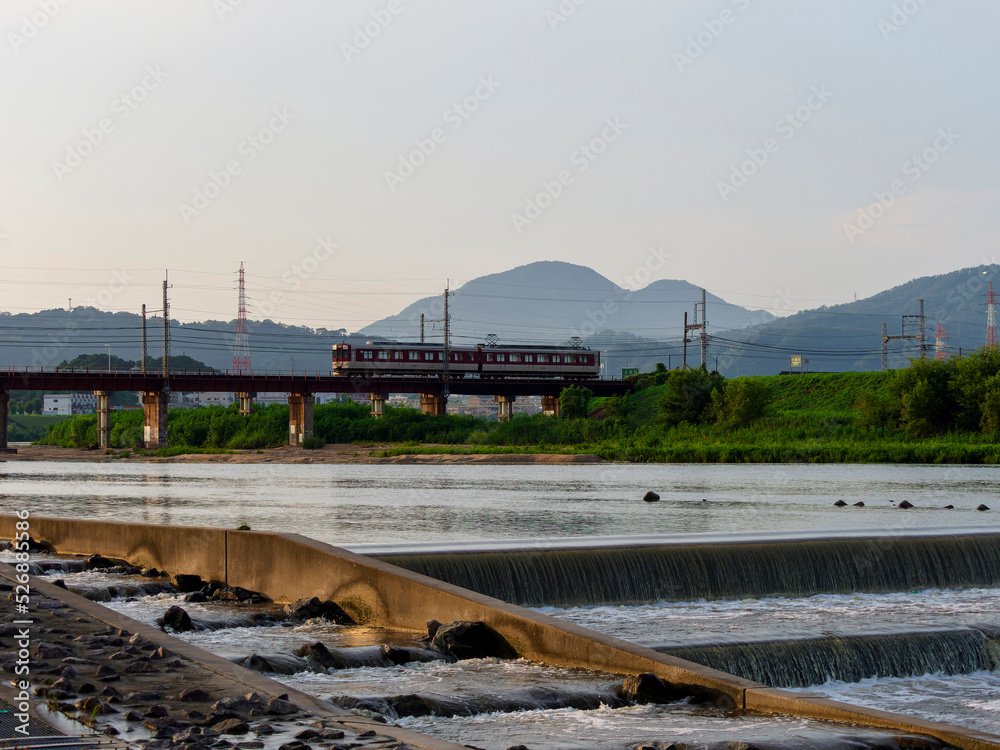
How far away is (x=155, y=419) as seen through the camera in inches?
3386

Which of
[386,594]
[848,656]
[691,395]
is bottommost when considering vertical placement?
[848,656]

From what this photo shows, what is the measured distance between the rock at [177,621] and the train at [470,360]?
73.7 metres

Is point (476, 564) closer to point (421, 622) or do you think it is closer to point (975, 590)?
point (421, 622)

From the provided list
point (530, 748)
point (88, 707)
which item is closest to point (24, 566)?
point (88, 707)

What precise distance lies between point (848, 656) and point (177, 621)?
8.30m

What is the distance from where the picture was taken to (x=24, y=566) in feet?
53.2

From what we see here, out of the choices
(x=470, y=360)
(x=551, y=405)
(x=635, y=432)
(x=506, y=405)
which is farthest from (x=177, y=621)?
(x=506, y=405)

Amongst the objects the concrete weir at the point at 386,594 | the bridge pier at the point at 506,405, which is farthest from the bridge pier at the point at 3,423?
the concrete weir at the point at 386,594

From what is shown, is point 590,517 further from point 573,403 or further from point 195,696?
point 573,403

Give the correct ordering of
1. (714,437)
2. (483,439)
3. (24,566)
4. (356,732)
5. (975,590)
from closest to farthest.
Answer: (356,732) → (24,566) → (975,590) → (714,437) → (483,439)

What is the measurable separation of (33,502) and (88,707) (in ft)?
98.8

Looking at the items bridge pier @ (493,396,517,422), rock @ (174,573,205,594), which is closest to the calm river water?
rock @ (174,573,205,594)

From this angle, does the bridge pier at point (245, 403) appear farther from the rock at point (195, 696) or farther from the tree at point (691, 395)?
the rock at point (195, 696)

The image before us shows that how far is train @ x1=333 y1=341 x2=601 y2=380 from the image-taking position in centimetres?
8731
